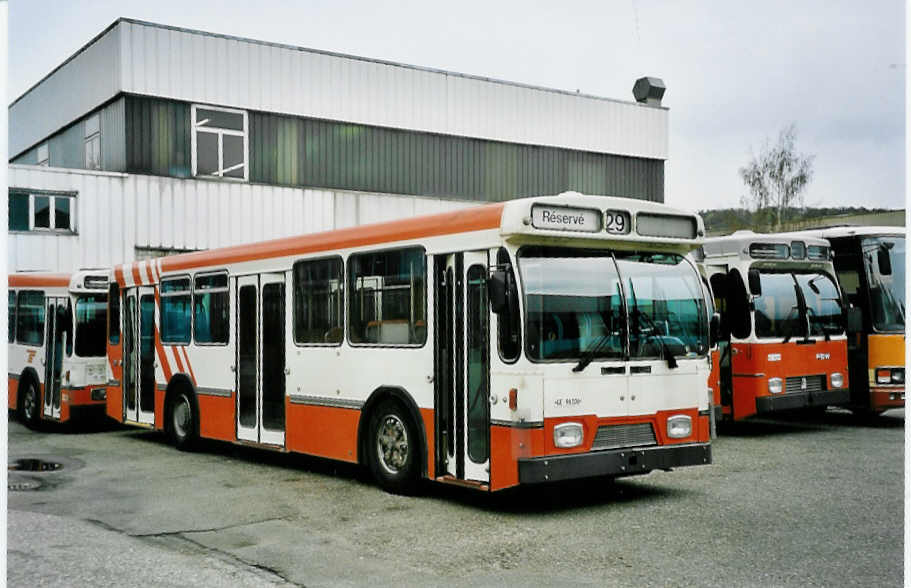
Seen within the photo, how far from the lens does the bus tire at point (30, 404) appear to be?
18.5m

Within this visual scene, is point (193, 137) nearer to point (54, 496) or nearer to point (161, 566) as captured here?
point (54, 496)

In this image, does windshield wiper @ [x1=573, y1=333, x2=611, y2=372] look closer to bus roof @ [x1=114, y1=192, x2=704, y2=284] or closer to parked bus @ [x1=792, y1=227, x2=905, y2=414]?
bus roof @ [x1=114, y1=192, x2=704, y2=284]

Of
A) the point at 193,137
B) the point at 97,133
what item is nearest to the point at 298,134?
the point at 193,137

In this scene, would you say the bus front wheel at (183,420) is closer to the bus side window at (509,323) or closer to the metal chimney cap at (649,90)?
the bus side window at (509,323)

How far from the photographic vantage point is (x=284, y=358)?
12.6 meters

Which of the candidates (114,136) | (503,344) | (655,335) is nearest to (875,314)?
(655,335)

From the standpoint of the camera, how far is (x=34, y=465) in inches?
530

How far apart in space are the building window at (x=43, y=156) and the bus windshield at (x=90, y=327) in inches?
535

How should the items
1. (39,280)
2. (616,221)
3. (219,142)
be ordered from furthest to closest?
(219,142), (39,280), (616,221)

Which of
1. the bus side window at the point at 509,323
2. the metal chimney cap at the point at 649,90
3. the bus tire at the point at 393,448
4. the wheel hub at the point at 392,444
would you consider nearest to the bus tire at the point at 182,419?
Result: the bus tire at the point at 393,448

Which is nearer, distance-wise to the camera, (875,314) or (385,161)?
(875,314)

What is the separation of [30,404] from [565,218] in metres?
13.0

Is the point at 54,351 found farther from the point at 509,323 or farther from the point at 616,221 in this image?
the point at 616,221

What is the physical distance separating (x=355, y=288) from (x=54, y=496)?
3.70 metres
